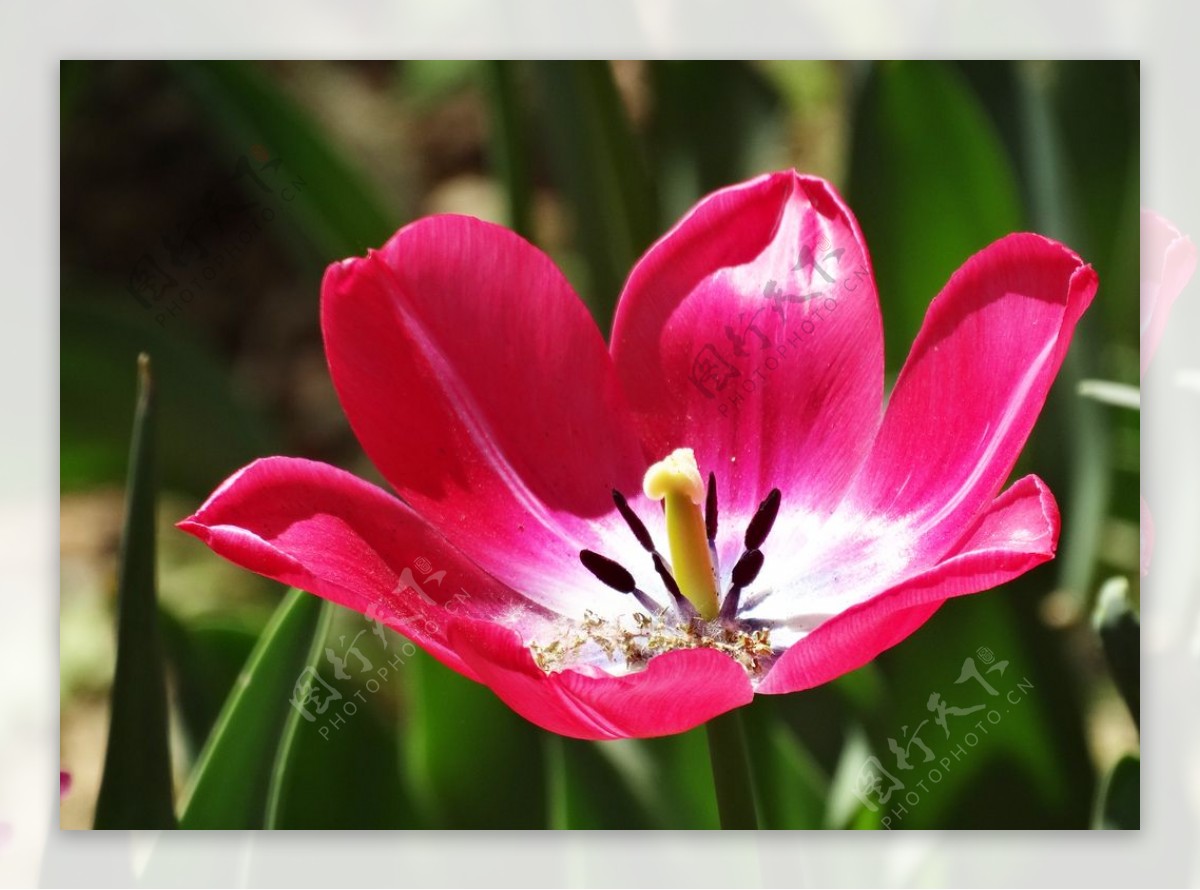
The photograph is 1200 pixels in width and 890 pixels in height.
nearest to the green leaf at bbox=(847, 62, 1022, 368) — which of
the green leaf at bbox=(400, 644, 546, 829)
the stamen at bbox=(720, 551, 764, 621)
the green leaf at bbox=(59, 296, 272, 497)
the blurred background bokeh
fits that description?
the blurred background bokeh

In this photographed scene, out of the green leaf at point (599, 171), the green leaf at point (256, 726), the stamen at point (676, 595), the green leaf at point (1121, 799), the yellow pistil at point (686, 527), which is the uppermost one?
the green leaf at point (599, 171)

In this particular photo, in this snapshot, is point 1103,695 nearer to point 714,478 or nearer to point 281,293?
point 714,478

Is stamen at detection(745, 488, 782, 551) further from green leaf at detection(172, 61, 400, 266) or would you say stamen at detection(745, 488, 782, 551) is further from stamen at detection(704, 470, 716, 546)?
green leaf at detection(172, 61, 400, 266)

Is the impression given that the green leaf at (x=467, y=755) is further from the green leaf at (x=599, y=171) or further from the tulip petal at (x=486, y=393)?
the green leaf at (x=599, y=171)

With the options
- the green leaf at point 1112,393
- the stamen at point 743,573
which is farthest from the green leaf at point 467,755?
the green leaf at point 1112,393

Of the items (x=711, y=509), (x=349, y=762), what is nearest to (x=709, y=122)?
(x=711, y=509)
